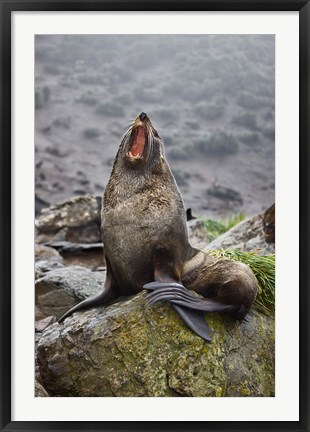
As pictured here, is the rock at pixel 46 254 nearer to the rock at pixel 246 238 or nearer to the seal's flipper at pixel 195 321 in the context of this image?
the rock at pixel 246 238

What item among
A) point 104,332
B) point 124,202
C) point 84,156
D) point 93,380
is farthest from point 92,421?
point 84,156

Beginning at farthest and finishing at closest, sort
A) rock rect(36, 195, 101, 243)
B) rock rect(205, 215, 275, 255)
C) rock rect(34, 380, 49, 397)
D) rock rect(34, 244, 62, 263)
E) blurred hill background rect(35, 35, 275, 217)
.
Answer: rock rect(36, 195, 101, 243), rock rect(34, 244, 62, 263), blurred hill background rect(35, 35, 275, 217), rock rect(205, 215, 275, 255), rock rect(34, 380, 49, 397)

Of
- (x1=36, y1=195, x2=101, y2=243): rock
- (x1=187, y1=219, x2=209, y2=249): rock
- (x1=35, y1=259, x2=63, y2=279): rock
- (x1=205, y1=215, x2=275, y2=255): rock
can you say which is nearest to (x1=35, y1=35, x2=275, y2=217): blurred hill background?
(x1=36, y1=195, x2=101, y2=243): rock

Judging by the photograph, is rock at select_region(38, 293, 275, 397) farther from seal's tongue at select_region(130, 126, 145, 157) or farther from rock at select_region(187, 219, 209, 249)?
rock at select_region(187, 219, 209, 249)

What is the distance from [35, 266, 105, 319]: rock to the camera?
246 inches

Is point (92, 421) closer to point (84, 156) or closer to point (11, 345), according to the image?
point (11, 345)

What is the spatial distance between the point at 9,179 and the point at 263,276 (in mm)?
2341

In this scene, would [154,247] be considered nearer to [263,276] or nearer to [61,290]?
[263,276]

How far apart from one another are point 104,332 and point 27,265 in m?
0.81

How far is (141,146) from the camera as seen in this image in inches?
185

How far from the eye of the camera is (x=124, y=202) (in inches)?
186

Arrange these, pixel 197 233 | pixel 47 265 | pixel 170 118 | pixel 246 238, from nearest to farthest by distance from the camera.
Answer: pixel 246 238 → pixel 47 265 → pixel 197 233 → pixel 170 118

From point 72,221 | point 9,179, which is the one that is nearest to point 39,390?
point 9,179

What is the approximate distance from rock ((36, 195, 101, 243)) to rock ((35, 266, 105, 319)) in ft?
9.58
